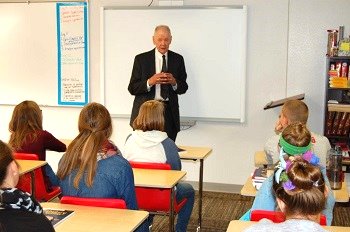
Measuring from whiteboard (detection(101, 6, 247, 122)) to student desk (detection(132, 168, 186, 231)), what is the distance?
8.02 ft

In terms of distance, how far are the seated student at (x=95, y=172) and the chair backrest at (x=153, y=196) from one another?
2.26ft

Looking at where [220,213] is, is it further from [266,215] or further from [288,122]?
[266,215]

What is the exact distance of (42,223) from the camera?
1956 millimetres

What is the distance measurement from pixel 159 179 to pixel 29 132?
4.29ft

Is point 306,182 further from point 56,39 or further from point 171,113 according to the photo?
point 56,39

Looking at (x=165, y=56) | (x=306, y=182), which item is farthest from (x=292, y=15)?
(x=306, y=182)

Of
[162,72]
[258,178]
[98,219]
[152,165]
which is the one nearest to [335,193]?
[258,178]

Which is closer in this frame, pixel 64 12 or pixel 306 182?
pixel 306 182

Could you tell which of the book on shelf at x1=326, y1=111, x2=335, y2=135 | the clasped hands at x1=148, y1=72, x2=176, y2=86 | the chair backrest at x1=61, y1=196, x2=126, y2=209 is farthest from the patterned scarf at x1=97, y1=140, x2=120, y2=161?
the book on shelf at x1=326, y1=111, x2=335, y2=135

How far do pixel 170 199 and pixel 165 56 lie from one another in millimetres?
2288

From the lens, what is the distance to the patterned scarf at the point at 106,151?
111 inches

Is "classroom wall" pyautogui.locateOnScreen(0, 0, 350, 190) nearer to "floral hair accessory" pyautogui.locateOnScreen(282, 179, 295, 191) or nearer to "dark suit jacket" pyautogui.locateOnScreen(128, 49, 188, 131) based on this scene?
"dark suit jacket" pyautogui.locateOnScreen(128, 49, 188, 131)

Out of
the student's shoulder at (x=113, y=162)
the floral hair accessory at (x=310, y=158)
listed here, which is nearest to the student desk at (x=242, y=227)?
the floral hair accessory at (x=310, y=158)

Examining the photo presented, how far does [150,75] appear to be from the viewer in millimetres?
5305
